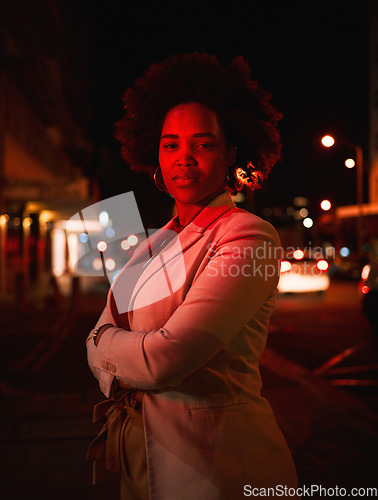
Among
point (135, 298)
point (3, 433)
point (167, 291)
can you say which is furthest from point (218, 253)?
point (3, 433)

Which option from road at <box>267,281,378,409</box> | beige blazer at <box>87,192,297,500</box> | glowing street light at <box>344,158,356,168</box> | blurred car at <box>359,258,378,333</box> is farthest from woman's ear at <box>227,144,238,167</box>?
blurred car at <box>359,258,378,333</box>

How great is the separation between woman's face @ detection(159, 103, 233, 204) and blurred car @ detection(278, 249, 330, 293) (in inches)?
613

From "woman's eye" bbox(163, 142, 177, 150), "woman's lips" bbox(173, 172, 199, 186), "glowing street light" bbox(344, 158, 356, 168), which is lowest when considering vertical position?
"woman's lips" bbox(173, 172, 199, 186)

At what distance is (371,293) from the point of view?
412 inches

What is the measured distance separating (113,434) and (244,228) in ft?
2.65

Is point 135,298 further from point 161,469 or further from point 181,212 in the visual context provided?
point 161,469

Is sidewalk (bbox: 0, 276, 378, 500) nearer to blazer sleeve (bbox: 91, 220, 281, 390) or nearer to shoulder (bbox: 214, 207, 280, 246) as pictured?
blazer sleeve (bbox: 91, 220, 281, 390)

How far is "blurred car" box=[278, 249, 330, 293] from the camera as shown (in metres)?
17.3

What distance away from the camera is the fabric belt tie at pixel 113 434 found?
168cm

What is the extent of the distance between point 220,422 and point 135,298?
1.48 feet

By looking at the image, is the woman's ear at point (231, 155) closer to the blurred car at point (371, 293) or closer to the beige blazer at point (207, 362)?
the beige blazer at point (207, 362)

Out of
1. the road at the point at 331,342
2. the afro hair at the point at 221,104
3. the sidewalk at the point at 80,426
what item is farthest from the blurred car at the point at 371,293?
the afro hair at the point at 221,104

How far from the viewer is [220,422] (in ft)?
5.00

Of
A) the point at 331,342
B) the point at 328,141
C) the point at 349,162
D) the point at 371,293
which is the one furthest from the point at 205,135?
the point at 371,293
